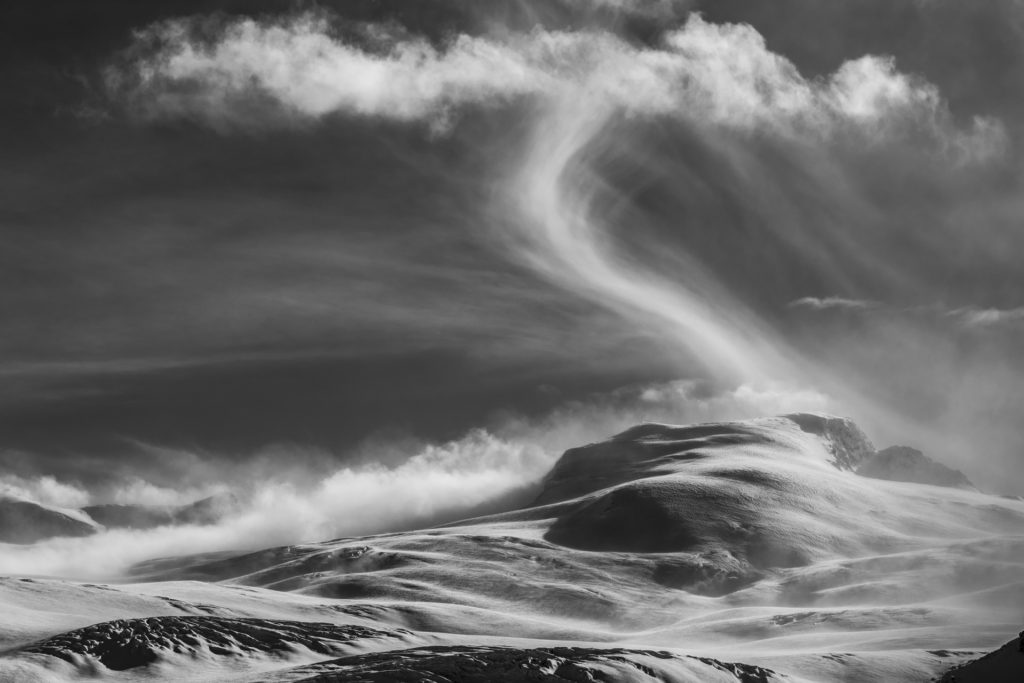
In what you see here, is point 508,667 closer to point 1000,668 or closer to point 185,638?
point 185,638

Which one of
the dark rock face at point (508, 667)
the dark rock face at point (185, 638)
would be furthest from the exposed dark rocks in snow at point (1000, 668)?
the dark rock face at point (185, 638)

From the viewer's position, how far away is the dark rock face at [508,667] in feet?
443

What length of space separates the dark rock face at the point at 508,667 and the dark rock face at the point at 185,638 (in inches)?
905

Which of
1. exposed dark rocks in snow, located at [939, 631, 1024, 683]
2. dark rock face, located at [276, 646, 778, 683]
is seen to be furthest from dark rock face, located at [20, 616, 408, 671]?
exposed dark rocks in snow, located at [939, 631, 1024, 683]

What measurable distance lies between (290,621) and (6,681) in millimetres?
59420

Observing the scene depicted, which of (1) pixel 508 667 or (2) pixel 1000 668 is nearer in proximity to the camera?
(2) pixel 1000 668

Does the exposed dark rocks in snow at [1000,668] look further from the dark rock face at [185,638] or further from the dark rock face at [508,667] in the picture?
the dark rock face at [185,638]

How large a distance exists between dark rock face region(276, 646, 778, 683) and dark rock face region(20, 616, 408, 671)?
75.4 feet

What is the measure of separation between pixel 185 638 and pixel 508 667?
177ft

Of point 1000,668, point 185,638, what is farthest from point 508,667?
point 1000,668

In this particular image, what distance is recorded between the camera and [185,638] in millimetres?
165375

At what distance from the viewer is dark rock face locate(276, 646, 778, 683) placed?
135 metres

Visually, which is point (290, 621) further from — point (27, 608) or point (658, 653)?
point (658, 653)

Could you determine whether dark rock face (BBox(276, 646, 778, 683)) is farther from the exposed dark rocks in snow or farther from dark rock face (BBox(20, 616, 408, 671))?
the exposed dark rocks in snow
